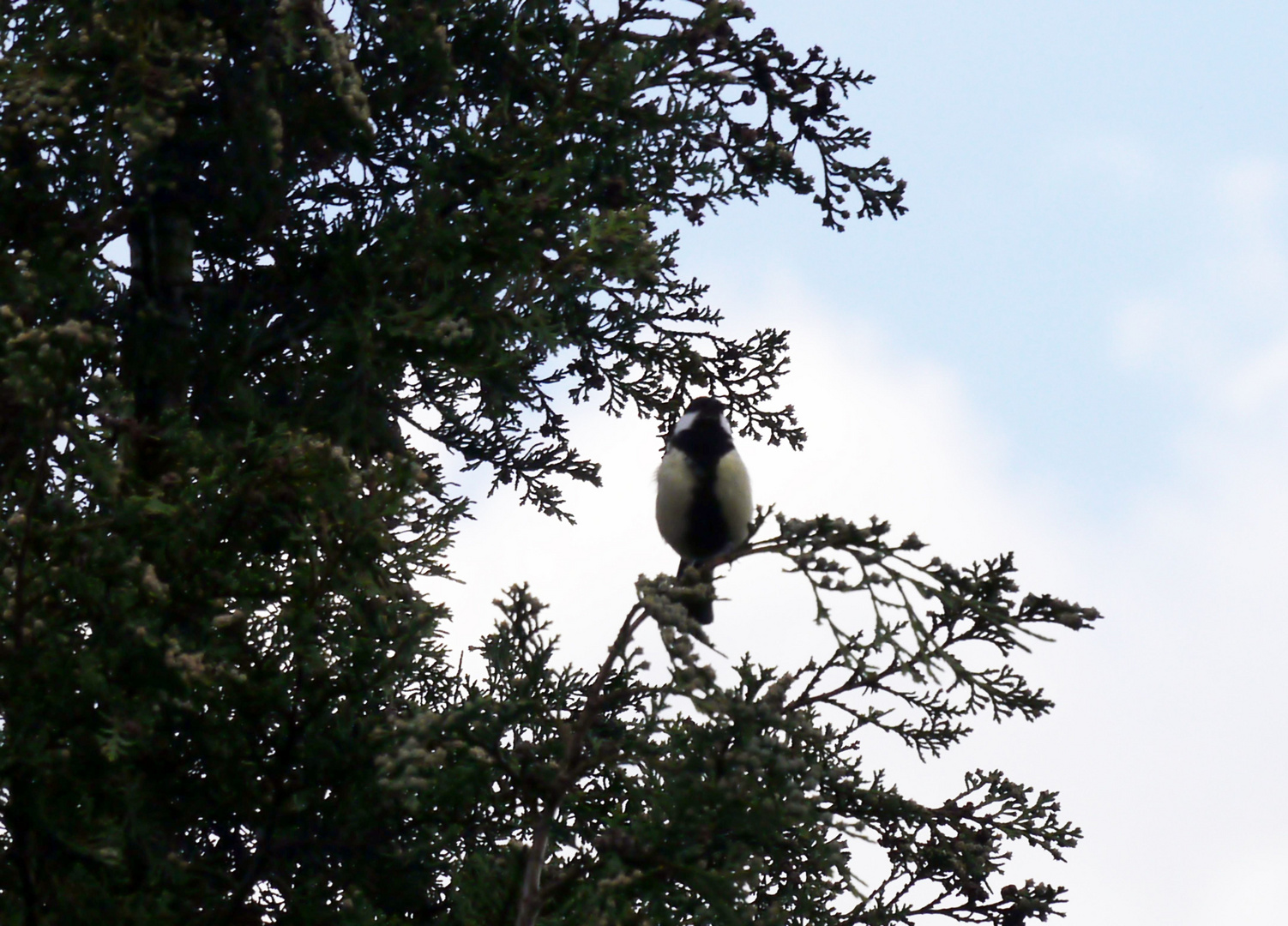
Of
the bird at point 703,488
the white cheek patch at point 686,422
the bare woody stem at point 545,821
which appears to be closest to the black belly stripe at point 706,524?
the bird at point 703,488

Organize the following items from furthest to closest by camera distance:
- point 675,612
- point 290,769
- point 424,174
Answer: point 424,174 → point 290,769 → point 675,612

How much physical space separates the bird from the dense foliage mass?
71cm

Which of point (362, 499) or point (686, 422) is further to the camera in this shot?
point (686, 422)

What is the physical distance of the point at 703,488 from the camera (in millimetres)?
7477

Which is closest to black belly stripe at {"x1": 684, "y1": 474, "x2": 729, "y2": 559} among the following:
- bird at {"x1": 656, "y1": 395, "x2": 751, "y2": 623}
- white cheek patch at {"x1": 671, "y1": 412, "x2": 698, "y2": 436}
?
bird at {"x1": 656, "y1": 395, "x2": 751, "y2": 623}

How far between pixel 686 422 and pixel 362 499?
2430 millimetres

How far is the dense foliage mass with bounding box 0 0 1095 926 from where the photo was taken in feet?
17.4

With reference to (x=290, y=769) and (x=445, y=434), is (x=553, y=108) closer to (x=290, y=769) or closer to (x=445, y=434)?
(x=445, y=434)

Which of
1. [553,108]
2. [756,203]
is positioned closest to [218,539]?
[553,108]

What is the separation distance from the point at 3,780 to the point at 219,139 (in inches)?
127

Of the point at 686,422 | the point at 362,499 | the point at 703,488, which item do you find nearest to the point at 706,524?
the point at 703,488

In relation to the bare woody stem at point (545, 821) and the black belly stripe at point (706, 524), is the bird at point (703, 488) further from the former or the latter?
the bare woody stem at point (545, 821)

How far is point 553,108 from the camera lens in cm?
702

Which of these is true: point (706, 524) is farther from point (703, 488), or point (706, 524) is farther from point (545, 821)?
point (545, 821)
